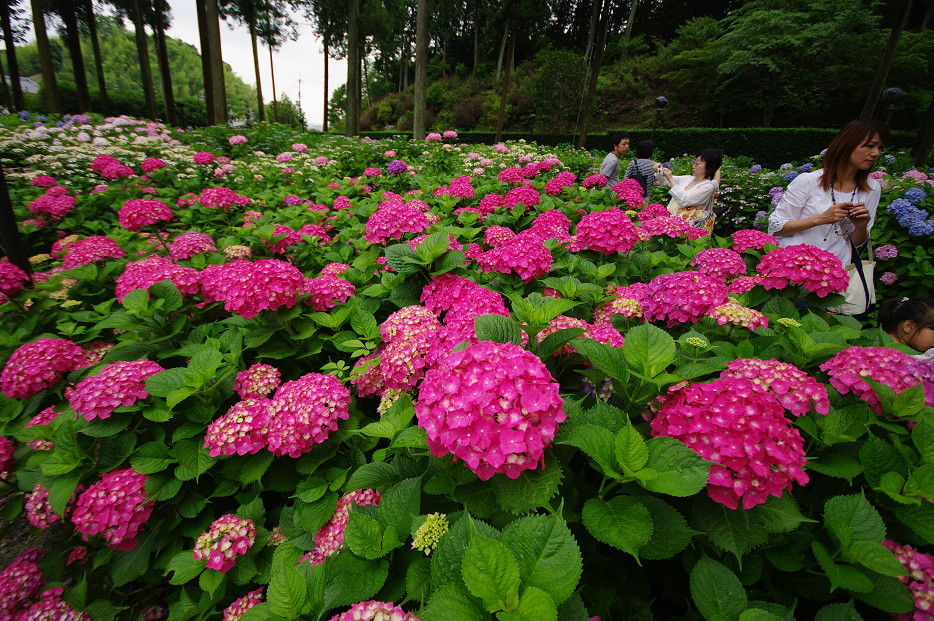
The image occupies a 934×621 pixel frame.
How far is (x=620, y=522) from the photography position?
3.25 ft

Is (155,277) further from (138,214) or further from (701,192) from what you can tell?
(701,192)

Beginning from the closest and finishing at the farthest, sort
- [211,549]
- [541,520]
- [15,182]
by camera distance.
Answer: [541,520], [211,549], [15,182]

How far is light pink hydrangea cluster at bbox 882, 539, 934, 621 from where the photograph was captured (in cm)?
93

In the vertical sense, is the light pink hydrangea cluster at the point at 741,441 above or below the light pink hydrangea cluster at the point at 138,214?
below

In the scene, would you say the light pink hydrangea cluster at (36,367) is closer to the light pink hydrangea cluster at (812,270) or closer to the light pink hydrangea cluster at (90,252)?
the light pink hydrangea cluster at (90,252)

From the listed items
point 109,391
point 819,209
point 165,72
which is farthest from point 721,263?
point 165,72

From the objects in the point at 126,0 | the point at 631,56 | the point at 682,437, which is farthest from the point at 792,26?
the point at 126,0

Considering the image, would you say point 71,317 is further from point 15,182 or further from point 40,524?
point 15,182

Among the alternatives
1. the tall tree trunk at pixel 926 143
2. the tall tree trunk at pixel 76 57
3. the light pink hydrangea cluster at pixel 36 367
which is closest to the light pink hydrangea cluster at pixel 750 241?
the light pink hydrangea cluster at pixel 36 367

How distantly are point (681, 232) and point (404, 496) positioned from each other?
290 cm

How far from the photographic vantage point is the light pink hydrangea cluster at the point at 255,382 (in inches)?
74.9

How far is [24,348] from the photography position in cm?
202

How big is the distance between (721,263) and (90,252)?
4.44 m

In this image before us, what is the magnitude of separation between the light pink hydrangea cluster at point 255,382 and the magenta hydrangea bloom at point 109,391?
379mm
